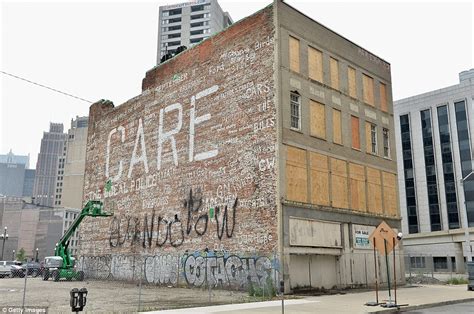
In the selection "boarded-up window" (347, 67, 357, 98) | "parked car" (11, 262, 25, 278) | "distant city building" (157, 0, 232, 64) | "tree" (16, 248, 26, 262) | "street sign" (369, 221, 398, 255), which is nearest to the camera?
"street sign" (369, 221, 398, 255)

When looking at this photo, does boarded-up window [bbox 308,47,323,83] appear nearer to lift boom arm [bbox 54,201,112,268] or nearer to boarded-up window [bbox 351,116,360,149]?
boarded-up window [bbox 351,116,360,149]

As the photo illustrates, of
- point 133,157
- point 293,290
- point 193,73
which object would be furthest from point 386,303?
point 133,157

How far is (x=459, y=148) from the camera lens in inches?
2906

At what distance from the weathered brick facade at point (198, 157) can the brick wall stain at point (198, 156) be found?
0.21ft

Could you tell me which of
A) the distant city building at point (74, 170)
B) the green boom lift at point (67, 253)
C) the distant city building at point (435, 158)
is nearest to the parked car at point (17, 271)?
the green boom lift at point (67, 253)

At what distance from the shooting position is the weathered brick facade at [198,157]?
1027 inches

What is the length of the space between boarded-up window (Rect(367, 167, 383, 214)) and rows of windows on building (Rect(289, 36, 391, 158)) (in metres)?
1.49

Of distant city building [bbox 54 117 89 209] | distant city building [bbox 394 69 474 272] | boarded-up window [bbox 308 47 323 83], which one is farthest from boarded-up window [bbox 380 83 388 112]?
distant city building [bbox 54 117 89 209]

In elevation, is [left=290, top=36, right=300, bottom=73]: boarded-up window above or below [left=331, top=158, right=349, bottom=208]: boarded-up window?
above

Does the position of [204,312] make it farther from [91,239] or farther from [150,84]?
[91,239]

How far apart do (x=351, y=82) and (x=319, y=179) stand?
26.8 feet

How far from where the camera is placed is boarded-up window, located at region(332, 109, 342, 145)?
95.1 feet

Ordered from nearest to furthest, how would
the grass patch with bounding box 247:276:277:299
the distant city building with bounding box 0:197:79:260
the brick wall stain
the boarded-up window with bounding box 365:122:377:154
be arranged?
the grass patch with bounding box 247:276:277:299, the brick wall stain, the boarded-up window with bounding box 365:122:377:154, the distant city building with bounding box 0:197:79:260

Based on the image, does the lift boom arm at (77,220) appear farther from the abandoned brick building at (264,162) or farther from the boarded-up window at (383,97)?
the boarded-up window at (383,97)
